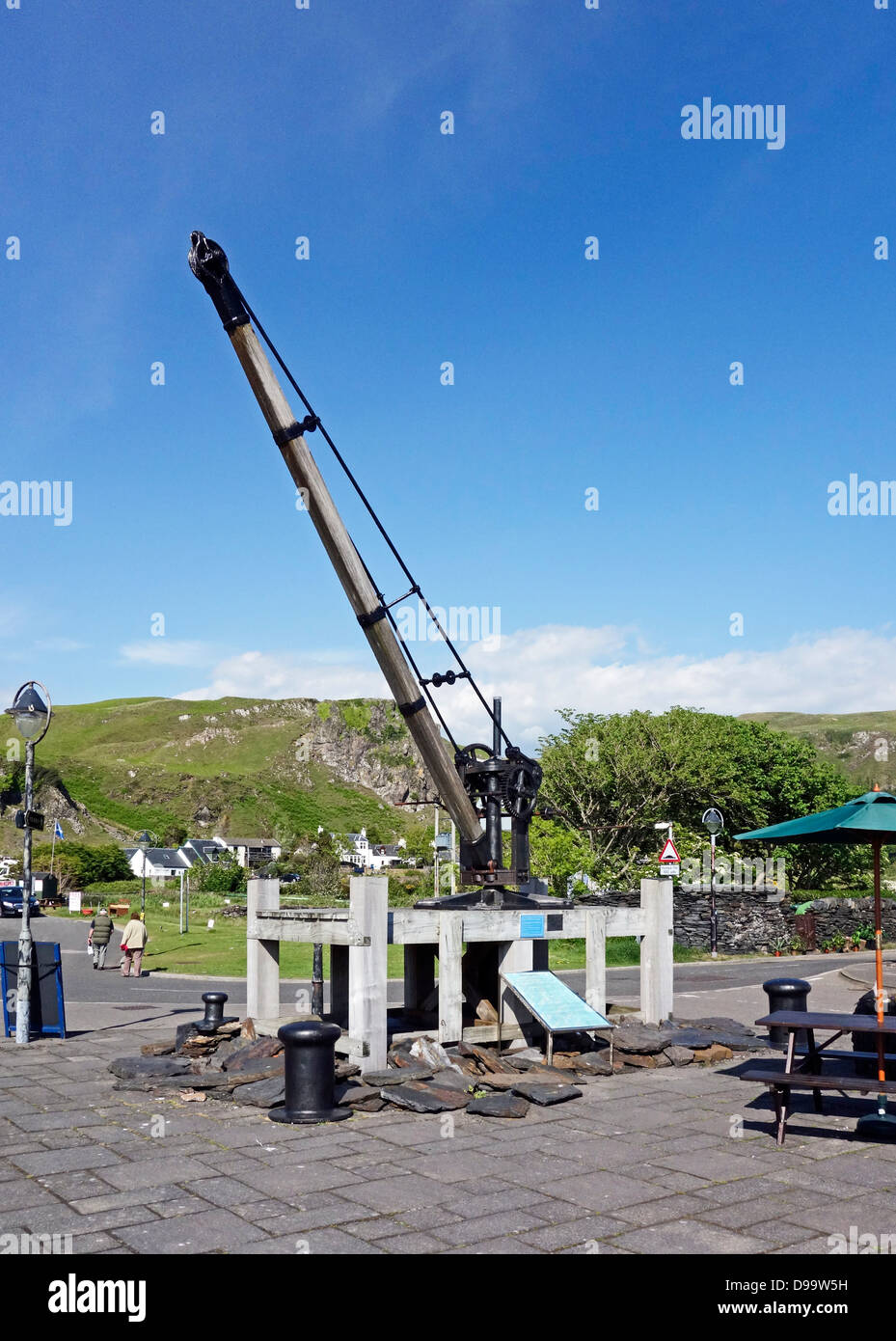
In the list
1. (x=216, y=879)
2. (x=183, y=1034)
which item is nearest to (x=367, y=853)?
(x=216, y=879)

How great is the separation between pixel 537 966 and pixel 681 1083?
289 cm

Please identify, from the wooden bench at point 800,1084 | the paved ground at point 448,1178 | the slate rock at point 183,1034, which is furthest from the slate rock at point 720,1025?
the slate rock at point 183,1034

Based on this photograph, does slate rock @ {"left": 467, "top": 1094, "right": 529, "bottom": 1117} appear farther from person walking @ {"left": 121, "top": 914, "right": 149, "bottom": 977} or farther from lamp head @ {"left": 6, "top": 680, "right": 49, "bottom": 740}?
person walking @ {"left": 121, "top": 914, "right": 149, "bottom": 977}

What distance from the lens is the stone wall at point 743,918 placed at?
1275 inches

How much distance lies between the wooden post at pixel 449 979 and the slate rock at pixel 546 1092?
1385 mm

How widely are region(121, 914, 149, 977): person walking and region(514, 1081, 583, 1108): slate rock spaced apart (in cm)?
1436

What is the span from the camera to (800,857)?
5141cm

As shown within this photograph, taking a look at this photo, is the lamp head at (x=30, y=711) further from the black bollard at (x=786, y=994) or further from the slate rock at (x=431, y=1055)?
the black bollard at (x=786, y=994)

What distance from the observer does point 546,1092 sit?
10242 millimetres

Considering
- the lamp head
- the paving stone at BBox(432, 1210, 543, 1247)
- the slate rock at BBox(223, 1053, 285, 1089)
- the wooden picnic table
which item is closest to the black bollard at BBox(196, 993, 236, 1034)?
the slate rock at BBox(223, 1053, 285, 1089)
